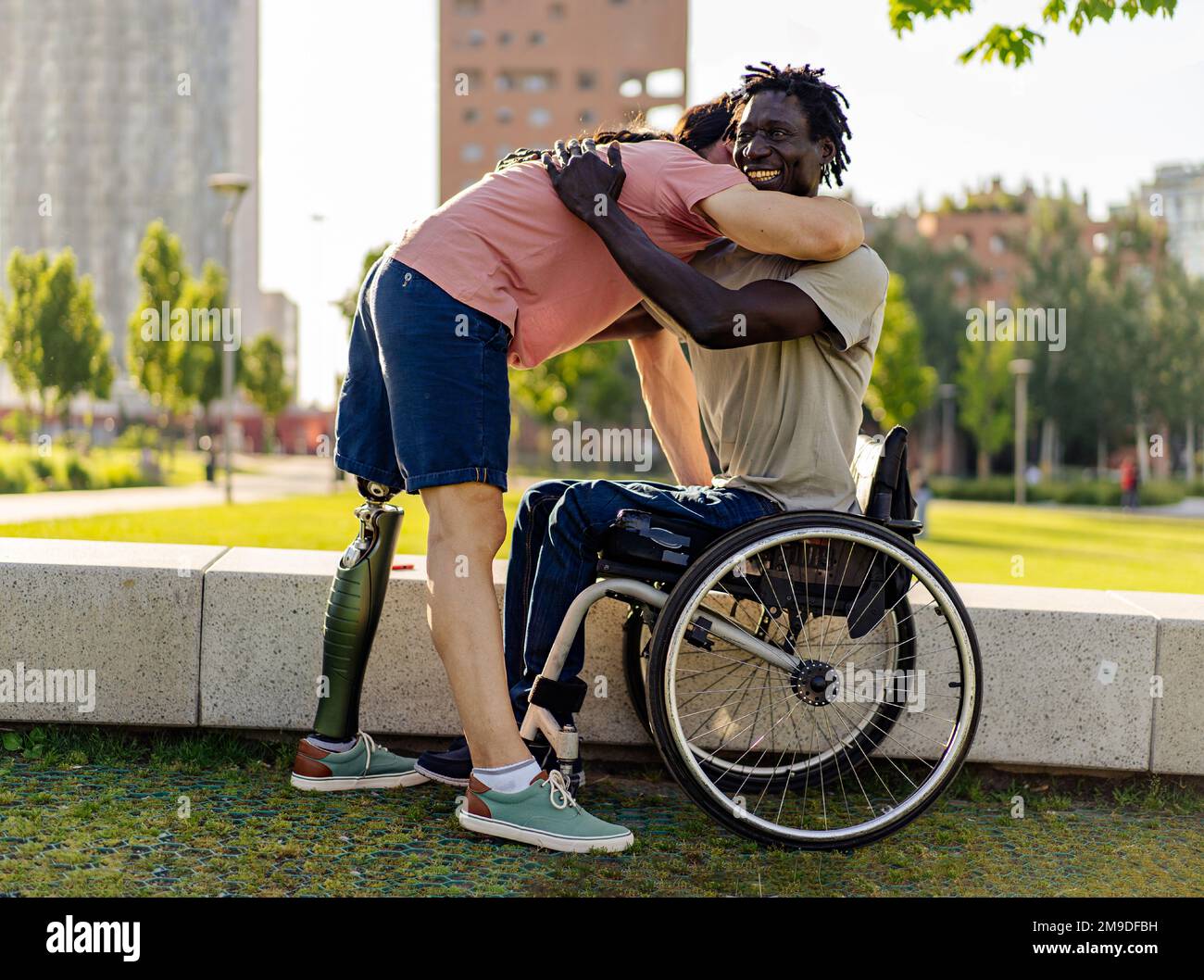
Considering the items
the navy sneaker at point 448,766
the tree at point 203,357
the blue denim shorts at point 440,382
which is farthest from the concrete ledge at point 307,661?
the tree at point 203,357

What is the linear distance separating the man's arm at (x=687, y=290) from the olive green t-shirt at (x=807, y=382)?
81 mm

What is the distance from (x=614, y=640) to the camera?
337 cm

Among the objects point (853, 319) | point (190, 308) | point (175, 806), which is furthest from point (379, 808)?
point (190, 308)

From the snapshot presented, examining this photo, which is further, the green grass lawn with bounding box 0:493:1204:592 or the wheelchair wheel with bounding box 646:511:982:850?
the green grass lawn with bounding box 0:493:1204:592

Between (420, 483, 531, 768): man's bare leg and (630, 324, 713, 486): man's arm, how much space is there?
0.77 metres

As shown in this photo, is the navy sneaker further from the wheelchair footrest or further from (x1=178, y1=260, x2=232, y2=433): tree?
(x1=178, y1=260, x2=232, y2=433): tree

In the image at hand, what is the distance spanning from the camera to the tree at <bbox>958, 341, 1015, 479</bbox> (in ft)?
187

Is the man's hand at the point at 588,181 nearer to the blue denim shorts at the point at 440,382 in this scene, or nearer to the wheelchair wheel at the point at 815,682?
the blue denim shorts at the point at 440,382

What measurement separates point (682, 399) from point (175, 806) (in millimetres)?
1680

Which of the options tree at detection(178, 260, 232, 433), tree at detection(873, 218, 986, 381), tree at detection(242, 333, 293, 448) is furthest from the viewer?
tree at detection(242, 333, 293, 448)

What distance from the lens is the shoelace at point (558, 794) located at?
266 cm

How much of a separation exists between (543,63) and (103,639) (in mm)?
67666

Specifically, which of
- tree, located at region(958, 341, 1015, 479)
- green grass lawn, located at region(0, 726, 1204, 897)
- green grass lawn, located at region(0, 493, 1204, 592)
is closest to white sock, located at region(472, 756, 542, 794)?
green grass lawn, located at region(0, 726, 1204, 897)
